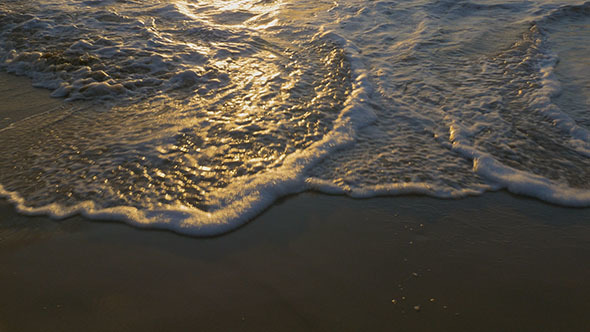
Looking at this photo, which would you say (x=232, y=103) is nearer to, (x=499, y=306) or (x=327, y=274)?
(x=327, y=274)

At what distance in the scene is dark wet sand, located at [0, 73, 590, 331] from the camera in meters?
2.16

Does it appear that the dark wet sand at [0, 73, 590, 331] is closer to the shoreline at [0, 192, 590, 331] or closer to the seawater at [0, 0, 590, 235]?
the shoreline at [0, 192, 590, 331]

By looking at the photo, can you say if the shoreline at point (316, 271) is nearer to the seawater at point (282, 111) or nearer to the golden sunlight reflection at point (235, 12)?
the seawater at point (282, 111)

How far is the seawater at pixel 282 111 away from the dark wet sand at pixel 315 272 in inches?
9.3

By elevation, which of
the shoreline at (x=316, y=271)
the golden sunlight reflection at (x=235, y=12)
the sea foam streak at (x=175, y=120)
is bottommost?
the shoreline at (x=316, y=271)

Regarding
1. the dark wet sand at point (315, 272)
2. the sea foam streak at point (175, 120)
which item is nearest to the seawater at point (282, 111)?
the sea foam streak at point (175, 120)

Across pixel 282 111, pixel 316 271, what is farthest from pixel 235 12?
pixel 316 271

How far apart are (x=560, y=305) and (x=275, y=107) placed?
10.3 feet

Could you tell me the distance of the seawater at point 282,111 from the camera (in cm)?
319

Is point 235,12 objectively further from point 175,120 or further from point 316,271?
point 316,271

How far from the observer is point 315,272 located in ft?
7.98

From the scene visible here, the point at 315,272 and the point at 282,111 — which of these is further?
the point at 282,111

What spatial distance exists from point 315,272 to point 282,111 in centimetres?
227

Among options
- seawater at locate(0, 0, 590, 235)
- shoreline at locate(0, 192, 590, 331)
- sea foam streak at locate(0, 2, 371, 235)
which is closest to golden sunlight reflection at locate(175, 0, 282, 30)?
seawater at locate(0, 0, 590, 235)
